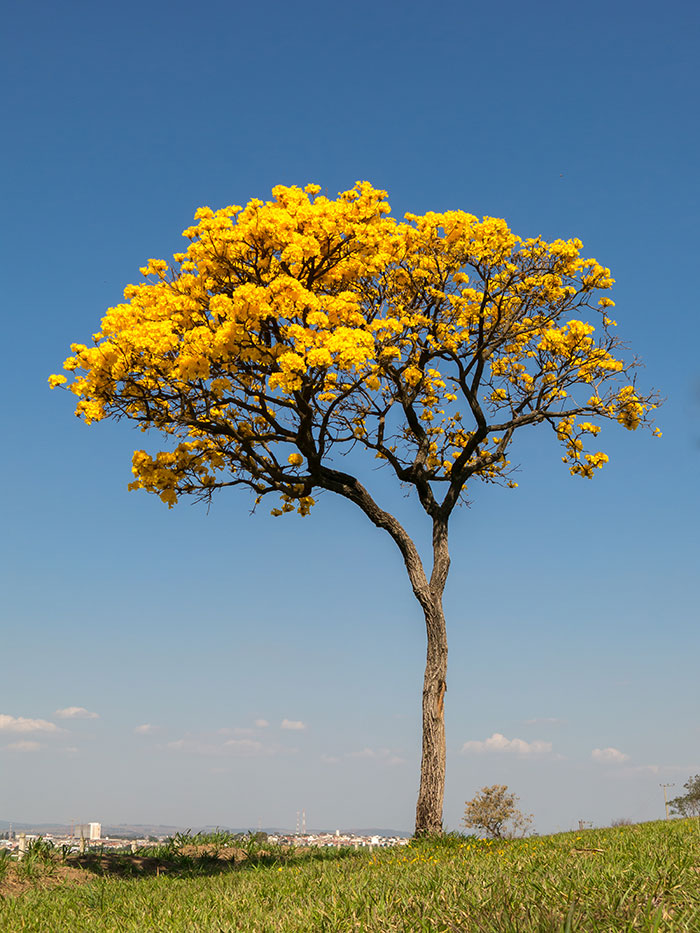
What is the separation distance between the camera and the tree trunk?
50.6ft

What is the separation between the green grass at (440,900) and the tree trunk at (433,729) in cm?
597

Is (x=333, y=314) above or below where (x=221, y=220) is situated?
below

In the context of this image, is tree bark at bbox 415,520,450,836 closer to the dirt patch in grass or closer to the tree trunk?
the tree trunk

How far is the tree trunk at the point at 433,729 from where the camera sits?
15.4 m

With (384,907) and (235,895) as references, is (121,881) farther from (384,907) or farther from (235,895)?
(384,907)

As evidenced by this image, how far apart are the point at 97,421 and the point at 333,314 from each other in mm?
4863

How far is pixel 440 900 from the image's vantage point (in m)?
5.28

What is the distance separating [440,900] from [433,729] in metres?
10.9

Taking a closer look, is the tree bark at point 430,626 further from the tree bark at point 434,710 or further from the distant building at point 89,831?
the distant building at point 89,831

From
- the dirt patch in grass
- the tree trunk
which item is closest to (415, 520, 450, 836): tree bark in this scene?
the tree trunk

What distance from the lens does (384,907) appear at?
5.21m

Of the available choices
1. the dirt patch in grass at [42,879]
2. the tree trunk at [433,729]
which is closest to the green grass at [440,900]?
the dirt patch in grass at [42,879]

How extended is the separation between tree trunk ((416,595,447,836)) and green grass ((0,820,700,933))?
5.97 m

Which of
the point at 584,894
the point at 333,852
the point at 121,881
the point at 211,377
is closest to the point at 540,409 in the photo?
the point at 211,377
